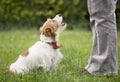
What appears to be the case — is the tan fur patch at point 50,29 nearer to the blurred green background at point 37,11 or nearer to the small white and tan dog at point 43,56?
the small white and tan dog at point 43,56

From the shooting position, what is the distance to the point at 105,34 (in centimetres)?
565

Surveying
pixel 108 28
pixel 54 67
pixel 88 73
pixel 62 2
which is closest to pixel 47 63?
pixel 54 67

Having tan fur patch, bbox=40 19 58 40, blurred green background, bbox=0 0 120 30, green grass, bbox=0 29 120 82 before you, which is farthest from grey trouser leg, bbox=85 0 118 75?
blurred green background, bbox=0 0 120 30

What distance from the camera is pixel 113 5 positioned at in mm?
5637

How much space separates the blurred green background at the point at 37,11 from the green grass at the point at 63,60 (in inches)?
28.5

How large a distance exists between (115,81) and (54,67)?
0.97m

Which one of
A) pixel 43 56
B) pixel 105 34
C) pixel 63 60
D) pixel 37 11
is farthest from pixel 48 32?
pixel 37 11

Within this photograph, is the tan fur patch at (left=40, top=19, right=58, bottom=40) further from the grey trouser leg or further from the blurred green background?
the blurred green background

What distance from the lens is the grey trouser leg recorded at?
5.62 m

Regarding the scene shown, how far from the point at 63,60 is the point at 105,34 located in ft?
4.85

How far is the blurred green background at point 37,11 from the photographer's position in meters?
13.6

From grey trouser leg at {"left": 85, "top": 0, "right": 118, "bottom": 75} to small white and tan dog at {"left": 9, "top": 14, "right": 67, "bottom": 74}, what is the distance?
62cm

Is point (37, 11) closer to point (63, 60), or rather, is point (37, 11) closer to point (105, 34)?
Result: point (63, 60)

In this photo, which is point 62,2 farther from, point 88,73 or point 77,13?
point 88,73
